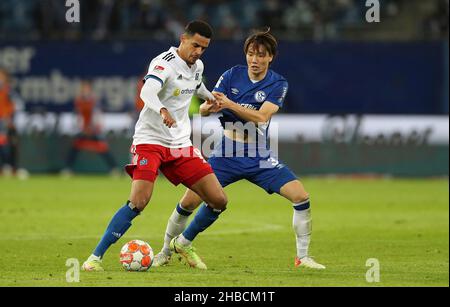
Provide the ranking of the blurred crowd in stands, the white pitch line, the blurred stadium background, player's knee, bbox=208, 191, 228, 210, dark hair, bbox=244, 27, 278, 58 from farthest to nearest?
the blurred crowd in stands, the blurred stadium background, the white pitch line, dark hair, bbox=244, 27, 278, 58, player's knee, bbox=208, 191, 228, 210

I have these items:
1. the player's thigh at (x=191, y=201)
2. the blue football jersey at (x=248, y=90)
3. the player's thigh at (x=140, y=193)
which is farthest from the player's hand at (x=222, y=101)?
the player's thigh at (x=140, y=193)

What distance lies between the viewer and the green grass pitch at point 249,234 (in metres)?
10.0

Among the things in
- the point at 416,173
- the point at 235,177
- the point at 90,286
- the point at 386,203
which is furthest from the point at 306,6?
the point at 90,286

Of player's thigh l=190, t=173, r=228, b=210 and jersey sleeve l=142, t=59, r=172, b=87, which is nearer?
jersey sleeve l=142, t=59, r=172, b=87

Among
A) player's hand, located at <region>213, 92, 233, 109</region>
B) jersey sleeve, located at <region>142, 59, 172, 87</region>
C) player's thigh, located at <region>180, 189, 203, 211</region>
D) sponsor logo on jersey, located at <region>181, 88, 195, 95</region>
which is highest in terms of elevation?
jersey sleeve, located at <region>142, 59, 172, 87</region>

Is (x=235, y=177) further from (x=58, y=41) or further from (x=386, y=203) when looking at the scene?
(x=58, y=41)

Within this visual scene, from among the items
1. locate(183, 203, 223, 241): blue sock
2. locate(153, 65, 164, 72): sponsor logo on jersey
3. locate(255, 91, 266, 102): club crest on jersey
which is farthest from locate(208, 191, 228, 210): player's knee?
locate(153, 65, 164, 72): sponsor logo on jersey

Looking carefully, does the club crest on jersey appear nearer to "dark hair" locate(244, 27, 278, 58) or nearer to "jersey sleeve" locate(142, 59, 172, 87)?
"dark hair" locate(244, 27, 278, 58)

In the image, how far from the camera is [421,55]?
27094mm

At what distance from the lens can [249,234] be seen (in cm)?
1485

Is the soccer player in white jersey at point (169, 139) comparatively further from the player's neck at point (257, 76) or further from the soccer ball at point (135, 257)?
the player's neck at point (257, 76)

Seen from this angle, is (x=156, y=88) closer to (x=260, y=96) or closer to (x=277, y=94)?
(x=260, y=96)

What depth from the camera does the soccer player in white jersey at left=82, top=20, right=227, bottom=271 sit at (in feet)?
33.3
